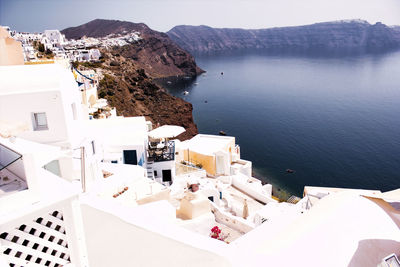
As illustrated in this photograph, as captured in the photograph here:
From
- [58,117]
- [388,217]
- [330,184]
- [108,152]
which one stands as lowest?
[330,184]

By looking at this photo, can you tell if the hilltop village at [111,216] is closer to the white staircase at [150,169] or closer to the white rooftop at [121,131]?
the white rooftop at [121,131]

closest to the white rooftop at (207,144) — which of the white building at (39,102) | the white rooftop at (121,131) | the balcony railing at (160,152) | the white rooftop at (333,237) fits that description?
the balcony railing at (160,152)

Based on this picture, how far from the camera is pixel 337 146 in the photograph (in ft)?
125

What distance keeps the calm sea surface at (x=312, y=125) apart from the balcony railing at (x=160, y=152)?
17.1 metres

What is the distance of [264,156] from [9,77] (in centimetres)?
3158

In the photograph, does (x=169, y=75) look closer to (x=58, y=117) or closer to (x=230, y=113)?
(x=230, y=113)

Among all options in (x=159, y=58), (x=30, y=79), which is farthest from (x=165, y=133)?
(x=159, y=58)

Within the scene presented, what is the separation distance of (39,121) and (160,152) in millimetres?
7931

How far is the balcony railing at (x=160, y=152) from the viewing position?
14397mm

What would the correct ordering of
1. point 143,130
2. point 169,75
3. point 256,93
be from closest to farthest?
1. point 143,130
2. point 256,93
3. point 169,75

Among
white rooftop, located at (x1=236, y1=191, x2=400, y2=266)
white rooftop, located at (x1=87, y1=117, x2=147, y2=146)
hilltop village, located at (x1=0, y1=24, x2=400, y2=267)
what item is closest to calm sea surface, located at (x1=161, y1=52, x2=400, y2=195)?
white rooftop, located at (x1=87, y1=117, x2=147, y2=146)

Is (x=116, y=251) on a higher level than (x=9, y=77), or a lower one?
lower

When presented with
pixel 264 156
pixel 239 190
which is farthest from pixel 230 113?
pixel 239 190

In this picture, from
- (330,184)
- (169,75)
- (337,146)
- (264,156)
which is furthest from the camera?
(169,75)
